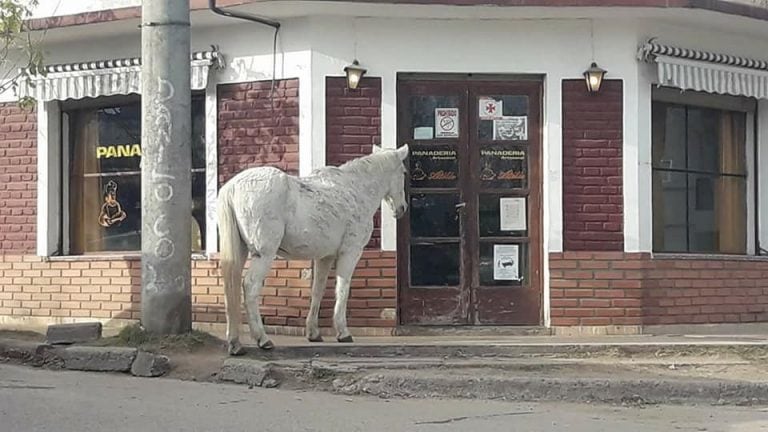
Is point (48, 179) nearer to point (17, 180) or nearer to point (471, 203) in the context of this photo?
point (17, 180)

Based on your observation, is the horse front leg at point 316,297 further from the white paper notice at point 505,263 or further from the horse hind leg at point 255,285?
the white paper notice at point 505,263

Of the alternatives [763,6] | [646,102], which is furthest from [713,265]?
[763,6]

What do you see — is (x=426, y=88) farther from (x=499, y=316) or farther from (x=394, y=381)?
(x=394, y=381)

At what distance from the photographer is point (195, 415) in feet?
25.5

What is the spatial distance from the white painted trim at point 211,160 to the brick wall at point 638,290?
4047 mm

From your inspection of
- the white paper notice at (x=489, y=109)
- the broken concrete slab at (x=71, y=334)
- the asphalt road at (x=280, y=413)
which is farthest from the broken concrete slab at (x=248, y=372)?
the white paper notice at (x=489, y=109)

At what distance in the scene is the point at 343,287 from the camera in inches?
405

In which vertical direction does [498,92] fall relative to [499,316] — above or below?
above

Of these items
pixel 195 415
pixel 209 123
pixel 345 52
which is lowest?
pixel 195 415

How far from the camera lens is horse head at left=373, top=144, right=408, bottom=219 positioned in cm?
1068

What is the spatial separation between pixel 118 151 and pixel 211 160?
169 cm

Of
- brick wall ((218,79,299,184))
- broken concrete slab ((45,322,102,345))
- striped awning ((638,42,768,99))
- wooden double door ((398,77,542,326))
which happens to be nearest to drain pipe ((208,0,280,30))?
brick wall ((218,79,299,184))

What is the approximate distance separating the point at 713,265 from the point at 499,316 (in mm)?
2804

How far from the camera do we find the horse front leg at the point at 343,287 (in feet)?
33.6
